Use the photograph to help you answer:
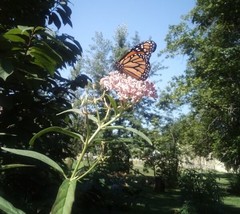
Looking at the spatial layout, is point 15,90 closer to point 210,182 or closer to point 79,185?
point 79,185

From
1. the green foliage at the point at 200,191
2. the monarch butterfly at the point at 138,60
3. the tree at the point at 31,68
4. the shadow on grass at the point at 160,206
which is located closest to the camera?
the tree at the point at 31,68

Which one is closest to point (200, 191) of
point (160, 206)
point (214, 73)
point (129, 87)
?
Answer: point (160, 206)

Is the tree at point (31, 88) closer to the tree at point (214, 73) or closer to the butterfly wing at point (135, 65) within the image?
the butterfly wing at point (135, 65)

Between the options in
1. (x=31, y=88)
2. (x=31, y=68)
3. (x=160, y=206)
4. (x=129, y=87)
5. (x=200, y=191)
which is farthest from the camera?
(x=160, y=206)

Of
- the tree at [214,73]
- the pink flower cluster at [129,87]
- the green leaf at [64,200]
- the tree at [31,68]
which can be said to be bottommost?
the green leaf at [64,200]

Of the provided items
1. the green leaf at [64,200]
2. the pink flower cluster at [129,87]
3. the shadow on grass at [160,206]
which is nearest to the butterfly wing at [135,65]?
the pink flower cluster at [129,87]

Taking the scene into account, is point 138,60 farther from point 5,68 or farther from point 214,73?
point 214,73
